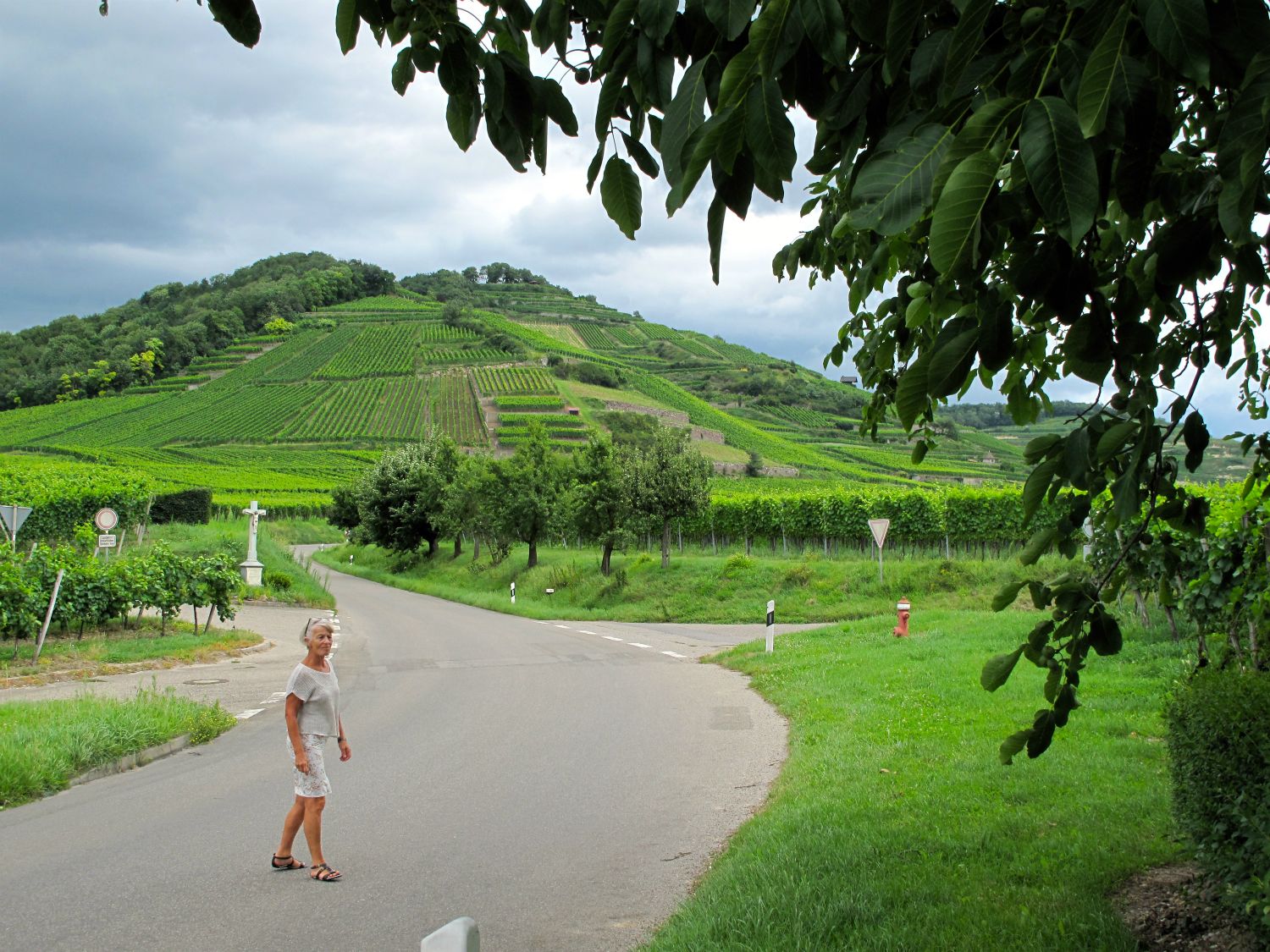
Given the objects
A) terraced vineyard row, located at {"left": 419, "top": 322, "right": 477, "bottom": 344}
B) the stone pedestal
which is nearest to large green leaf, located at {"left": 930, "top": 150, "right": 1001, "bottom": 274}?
the stone pedestal

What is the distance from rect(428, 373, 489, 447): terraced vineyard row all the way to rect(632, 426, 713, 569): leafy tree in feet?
184

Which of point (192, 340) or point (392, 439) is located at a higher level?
point (192, 340)

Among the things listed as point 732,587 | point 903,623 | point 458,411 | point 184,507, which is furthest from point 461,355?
point 903,623

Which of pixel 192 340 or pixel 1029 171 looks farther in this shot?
pixel 192 340

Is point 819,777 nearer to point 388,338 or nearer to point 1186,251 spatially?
point 1186,251

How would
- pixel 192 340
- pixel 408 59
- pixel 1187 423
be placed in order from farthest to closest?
pixel 192 340 → pixel 1187 423 → pixel 408 59

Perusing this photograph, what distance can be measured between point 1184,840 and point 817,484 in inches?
2716

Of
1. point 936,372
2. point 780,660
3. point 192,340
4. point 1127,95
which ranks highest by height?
point 192,340

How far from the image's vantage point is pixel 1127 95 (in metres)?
1.65

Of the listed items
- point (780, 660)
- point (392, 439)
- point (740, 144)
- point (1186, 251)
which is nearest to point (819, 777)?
point (1186, 251)

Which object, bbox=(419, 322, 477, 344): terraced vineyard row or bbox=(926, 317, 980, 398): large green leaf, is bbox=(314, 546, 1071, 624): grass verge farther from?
bbox=(419, 322, 477, 344): terraced vineyard row

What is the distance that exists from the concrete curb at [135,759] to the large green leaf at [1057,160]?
9.65 meters

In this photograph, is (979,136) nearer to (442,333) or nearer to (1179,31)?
(1179,31)

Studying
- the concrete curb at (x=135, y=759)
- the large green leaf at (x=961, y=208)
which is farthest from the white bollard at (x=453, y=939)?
the concrete curb at (x=135, y=759)
